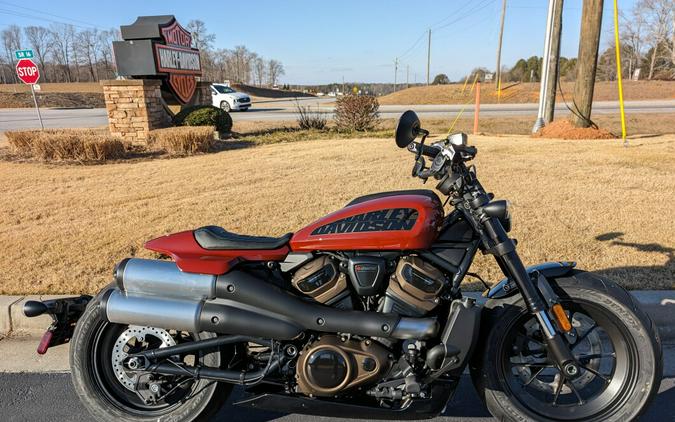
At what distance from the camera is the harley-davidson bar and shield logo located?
13.4 metres

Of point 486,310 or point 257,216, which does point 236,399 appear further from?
point 257,216

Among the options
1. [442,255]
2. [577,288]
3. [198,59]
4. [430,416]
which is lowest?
[430,416]

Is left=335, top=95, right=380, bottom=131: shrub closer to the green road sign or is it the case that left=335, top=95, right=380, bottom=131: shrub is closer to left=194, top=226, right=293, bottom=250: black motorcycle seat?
the green road sign

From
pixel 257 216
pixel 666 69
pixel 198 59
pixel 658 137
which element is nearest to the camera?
pixel 257 216

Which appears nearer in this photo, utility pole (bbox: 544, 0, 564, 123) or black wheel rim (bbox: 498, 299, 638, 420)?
black wheel rim (bbox: 498, 299, 638, 420)

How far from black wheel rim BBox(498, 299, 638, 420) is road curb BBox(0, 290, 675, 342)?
2.80 ft

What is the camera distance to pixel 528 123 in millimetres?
17719

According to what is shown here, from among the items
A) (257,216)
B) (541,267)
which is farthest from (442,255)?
(257,216)

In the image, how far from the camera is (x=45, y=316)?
3344mm

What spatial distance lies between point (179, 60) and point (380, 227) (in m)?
14.2

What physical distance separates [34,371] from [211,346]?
5.12 ft

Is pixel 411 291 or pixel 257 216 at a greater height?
pixel 411 291

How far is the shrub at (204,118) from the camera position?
12.8 meters

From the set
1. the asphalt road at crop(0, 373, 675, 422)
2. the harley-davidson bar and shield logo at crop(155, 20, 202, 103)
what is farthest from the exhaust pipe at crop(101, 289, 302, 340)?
the harley-davidson bar and shield logo at crop(155, 20, 202, 103)
